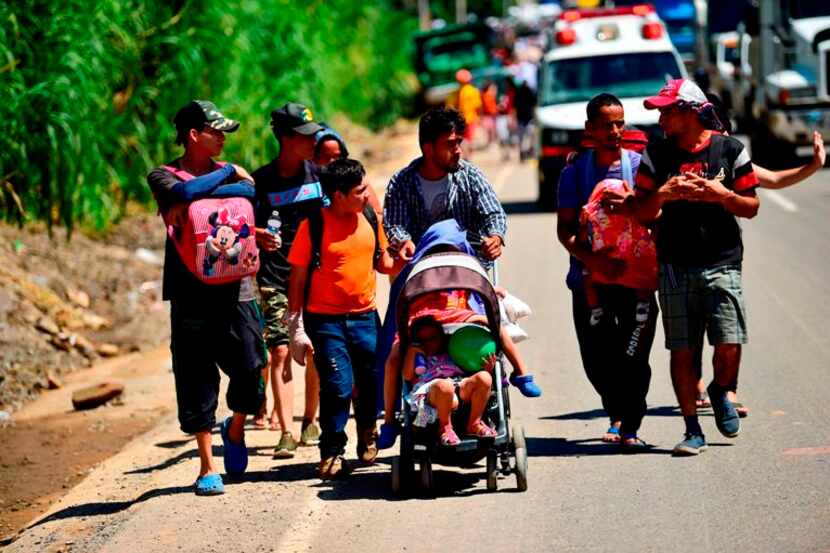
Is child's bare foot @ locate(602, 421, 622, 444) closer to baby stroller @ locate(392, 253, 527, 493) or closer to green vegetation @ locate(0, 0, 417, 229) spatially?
baby stroller @ locate(392, 253, 527, 493)

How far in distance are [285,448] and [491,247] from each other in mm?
1882

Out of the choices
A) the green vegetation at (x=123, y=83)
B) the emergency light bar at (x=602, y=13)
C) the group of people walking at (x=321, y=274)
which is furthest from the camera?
the emergency light bar at (x=602, y=13)

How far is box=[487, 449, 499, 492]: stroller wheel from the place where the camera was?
7785 millimetres

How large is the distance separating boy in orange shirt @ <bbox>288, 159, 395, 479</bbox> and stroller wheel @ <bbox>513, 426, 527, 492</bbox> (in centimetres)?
108

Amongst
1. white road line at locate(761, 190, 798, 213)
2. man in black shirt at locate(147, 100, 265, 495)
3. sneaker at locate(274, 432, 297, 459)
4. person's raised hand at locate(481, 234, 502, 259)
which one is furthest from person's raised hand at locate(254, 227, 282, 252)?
white road line at locate(761, 190, 798, 213)

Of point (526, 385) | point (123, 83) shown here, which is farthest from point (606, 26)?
point (526, 385)

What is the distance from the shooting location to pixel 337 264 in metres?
8.42

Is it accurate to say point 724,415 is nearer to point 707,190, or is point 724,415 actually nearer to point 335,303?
point 707,190

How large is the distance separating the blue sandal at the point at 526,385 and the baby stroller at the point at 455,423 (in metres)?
0.33

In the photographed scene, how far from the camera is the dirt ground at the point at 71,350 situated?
10.9 metres

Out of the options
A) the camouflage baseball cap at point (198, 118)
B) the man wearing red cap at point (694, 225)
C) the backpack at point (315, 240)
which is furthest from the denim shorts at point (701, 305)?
the camouflage baseball cap at point (198, 118)

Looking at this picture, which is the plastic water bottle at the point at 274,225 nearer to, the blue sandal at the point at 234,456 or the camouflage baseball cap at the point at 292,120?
the camouflage baseball cap at the point at 292,120

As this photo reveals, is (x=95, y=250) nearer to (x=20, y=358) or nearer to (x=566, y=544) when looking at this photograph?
(x=20, y=358)

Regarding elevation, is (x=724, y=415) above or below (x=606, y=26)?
below
